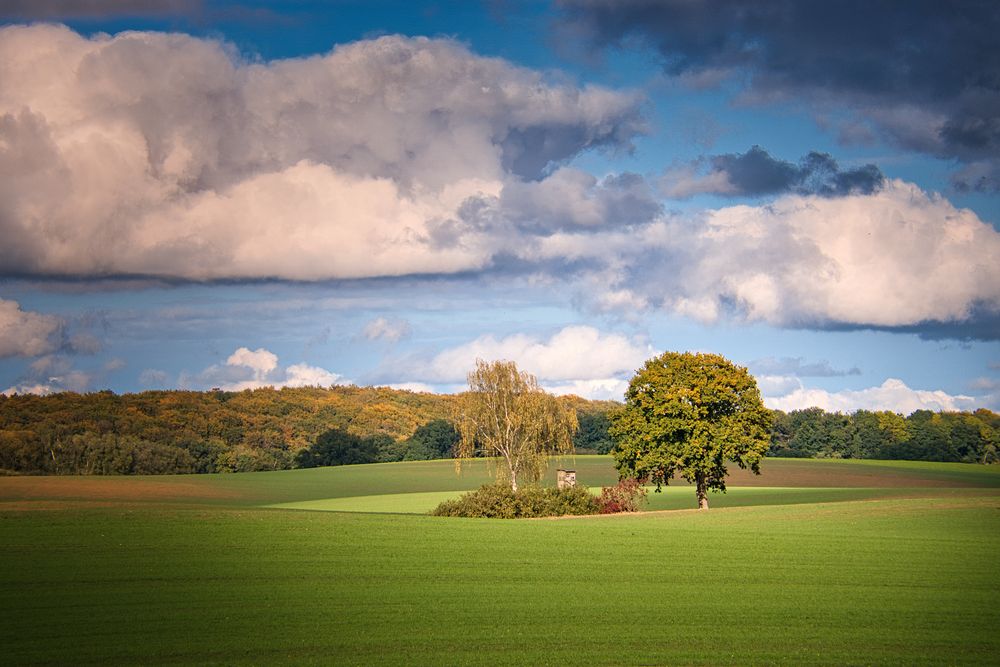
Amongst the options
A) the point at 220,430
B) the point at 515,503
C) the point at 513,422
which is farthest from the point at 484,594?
the point at 220,430

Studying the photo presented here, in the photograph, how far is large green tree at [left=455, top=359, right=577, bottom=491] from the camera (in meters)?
83.7

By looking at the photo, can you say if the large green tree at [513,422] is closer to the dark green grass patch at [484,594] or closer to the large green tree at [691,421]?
the large green tree at [691,421]

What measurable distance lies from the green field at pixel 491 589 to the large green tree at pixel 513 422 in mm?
31243

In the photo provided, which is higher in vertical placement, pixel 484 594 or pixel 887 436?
pixel 887 436

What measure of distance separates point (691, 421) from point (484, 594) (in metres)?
40.1

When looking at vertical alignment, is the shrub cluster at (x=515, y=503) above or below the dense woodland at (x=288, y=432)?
below

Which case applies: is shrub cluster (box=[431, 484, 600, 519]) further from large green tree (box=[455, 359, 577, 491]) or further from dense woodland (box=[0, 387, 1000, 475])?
dense woodland (box=[0, 387, 1000, 475])

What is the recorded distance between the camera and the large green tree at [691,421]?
6538cm

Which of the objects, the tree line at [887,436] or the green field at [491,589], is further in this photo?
the tree line at [887,436]

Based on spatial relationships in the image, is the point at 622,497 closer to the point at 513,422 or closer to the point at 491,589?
the point at 513,422

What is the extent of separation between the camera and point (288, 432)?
14750 cm

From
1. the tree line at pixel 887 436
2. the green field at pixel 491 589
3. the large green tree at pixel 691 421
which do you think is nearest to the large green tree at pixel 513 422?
the large green tree at pixel 691 421

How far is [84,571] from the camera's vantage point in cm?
2975

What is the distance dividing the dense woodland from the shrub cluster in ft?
200
